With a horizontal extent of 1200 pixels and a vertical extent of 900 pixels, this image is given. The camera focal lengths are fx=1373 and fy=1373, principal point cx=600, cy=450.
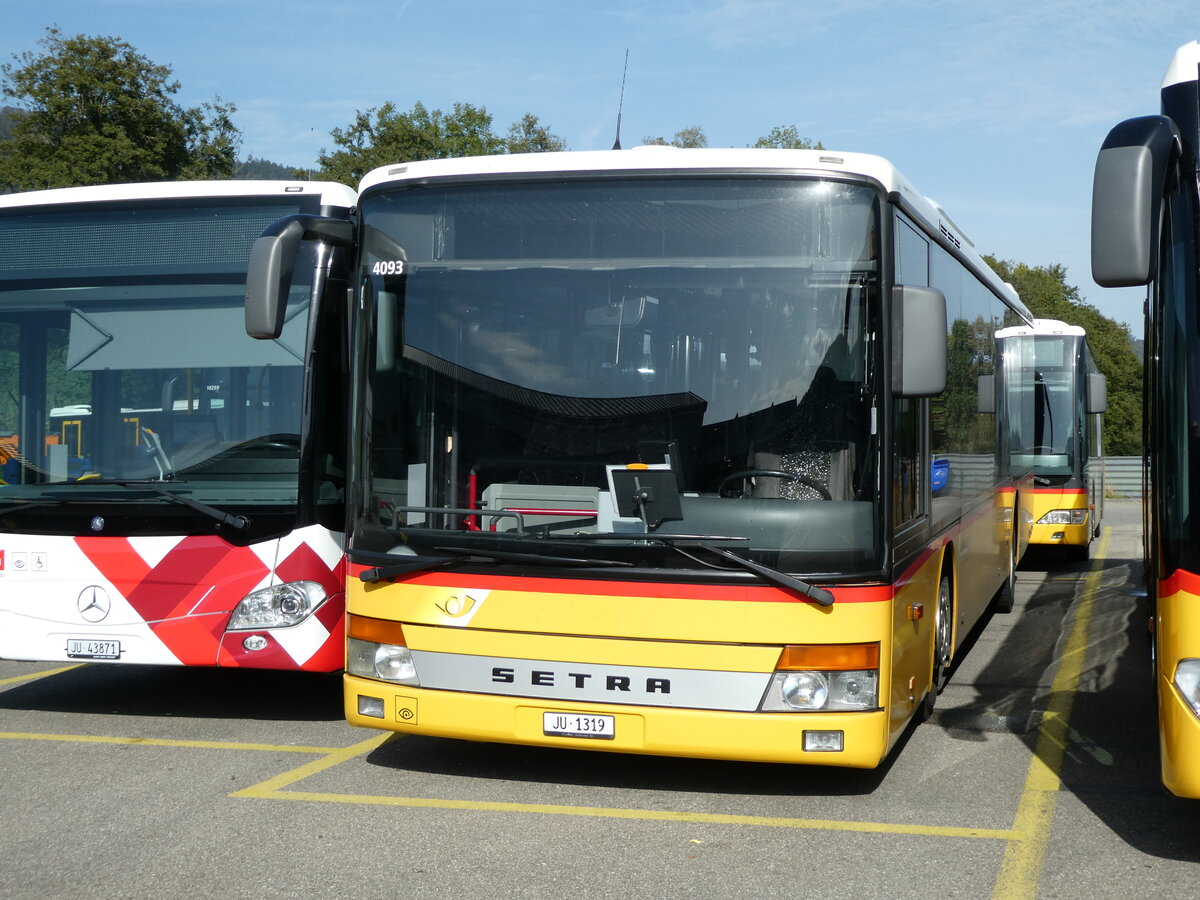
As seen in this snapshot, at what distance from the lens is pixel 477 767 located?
6605 mm

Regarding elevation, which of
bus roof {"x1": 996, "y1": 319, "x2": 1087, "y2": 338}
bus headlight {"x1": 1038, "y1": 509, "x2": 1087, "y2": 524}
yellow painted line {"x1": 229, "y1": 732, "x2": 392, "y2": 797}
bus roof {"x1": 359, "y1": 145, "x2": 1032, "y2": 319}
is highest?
bus roof {"x1": 996, "y1": 319, "x2": 1087, "y2": 338}

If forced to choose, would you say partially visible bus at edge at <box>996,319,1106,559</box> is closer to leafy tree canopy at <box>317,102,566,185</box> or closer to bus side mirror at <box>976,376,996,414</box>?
bus side mirror at <box>976,376,996,414</box>

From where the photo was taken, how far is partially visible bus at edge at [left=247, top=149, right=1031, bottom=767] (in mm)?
5633

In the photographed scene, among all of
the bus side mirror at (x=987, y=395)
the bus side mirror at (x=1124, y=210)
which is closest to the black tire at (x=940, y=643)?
the bus side mirror at (x=987, y=395)

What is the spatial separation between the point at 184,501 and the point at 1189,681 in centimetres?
495

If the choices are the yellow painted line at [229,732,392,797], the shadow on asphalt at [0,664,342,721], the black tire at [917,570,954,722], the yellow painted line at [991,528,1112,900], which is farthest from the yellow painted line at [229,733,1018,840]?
the shadow on asphalt at [0,664,342,721]

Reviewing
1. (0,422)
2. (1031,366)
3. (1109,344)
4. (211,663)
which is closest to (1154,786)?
(211,663)

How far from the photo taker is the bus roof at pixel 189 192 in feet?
25.0

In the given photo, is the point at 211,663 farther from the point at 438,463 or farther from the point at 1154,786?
the point at 1154,786

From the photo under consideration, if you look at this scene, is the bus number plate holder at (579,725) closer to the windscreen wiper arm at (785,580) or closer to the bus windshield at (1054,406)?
the windscreen wiper arm at (785,580)

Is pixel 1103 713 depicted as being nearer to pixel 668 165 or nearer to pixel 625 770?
pixel 625 770

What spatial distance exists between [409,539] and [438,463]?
14.3 inches

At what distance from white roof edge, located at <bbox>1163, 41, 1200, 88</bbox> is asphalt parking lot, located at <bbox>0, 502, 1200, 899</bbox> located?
2.96 metres

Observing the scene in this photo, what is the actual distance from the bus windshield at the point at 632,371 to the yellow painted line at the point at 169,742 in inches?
54.4
